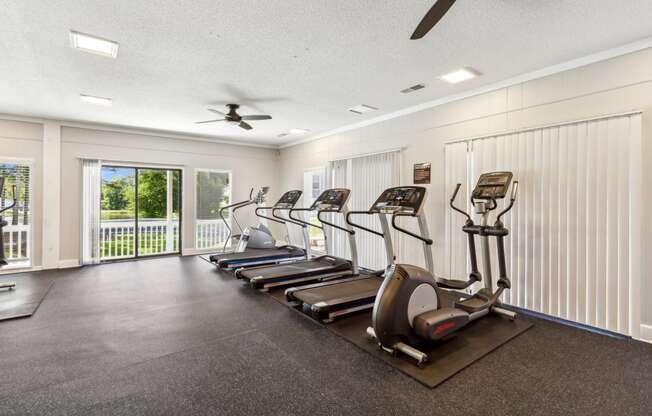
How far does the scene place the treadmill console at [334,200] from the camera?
4.50 m

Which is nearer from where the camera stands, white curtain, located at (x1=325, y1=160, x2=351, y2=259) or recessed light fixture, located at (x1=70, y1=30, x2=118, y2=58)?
recessed light fixture, located at (x1=70, y1=30, x2=118, y2=58)

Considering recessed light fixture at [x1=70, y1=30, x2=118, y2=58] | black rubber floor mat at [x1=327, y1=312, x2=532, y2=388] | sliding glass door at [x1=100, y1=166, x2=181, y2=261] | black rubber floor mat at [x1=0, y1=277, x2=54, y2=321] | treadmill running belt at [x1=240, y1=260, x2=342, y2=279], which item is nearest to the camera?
black rubber floor mat at [x1=327, y1=312, x2=532, y2=388]

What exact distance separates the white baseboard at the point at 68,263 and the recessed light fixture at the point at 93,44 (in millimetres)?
4731

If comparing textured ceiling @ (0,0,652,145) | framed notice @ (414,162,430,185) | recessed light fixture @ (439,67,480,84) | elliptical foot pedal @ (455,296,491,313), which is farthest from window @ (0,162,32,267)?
elliptical foot pedal @ (455,296,491,313)

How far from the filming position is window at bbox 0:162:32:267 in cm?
559

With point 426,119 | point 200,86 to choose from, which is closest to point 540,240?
point 426,119

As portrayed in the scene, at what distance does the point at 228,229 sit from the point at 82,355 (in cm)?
546

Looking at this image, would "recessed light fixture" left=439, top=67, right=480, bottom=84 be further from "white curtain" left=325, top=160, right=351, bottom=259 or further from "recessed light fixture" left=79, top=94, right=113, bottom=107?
"recessed light fixture" left=79, top=94, right=113, bottom=107

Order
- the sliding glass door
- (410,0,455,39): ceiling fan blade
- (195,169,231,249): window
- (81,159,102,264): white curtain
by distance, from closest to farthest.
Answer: (410,0,455,39): ceiling fan blade < (81,159,102,264): white curtain < the sliding glass door < (195,169,231,249): window

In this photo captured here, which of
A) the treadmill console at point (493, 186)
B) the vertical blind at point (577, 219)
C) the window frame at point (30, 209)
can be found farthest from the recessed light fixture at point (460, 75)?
the window frame at point (30, 209)

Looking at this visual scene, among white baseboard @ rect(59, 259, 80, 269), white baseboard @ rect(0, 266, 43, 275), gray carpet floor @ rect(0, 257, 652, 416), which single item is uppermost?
white baseboard @ rect(59, 259, 80, 269)

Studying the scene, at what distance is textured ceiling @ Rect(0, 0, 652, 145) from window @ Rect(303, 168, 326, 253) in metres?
2.71

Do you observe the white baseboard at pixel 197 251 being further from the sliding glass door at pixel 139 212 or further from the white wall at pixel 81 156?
the sliding glass door at pixel 139 212

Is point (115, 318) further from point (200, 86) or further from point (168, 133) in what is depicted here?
point (168, 133)
